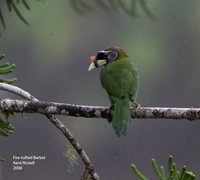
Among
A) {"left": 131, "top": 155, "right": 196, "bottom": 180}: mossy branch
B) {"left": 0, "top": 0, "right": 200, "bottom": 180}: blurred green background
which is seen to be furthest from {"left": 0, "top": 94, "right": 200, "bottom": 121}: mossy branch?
{"left": 0, "top": 0, "right": 200, "bottom": 180}: blurred green background

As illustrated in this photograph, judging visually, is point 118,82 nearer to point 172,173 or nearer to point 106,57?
point 106,57

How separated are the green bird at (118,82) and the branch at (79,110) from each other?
39cm

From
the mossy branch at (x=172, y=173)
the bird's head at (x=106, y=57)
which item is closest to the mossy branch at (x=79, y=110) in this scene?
the mossy branch at (x=172, y=173)

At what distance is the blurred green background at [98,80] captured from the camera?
80.4 ft

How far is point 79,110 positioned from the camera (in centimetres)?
346

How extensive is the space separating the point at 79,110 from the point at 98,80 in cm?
2346

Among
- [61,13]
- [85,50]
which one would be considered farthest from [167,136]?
[61,13]

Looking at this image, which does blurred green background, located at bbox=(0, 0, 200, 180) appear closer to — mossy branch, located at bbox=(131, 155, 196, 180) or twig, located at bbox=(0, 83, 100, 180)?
twig, located at bbox=(0, 83, 100, 180)

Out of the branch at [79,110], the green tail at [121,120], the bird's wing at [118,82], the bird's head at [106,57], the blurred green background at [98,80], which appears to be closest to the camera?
the branch at [79,110]

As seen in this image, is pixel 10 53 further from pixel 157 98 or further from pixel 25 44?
pixel 157 98

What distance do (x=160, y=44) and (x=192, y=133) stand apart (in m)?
5.71

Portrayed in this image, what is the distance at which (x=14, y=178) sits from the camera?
888 inches

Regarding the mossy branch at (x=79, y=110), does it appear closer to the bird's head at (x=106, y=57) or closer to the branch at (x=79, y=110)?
the branch at (x=79, y=110)

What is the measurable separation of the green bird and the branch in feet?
1.30
